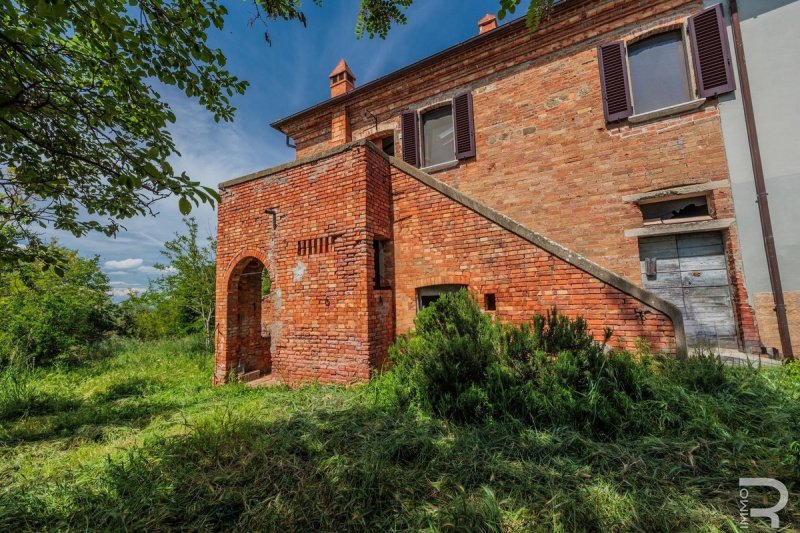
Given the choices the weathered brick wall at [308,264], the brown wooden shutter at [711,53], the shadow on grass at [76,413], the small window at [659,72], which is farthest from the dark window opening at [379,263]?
the brown wooden shutter at [711,53]

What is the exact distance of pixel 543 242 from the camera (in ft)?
16.7

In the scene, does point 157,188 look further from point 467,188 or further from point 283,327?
point 467,188

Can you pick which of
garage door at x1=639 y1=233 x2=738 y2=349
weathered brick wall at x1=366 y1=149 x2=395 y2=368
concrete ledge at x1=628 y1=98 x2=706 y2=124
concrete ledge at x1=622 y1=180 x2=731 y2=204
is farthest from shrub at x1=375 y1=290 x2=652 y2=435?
concrete ledge at x1=628 y1=98 x2=706 y2=124

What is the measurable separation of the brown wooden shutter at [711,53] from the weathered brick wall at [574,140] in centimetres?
28

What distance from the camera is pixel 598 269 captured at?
4758 mm

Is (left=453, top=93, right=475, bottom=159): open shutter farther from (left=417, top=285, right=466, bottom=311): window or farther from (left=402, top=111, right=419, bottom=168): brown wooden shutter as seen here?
(left=417, top=285, right=466, bottom=311): window

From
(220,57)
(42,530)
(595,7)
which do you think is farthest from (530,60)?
(42,530)

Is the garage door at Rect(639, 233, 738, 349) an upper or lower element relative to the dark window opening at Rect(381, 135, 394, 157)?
lower

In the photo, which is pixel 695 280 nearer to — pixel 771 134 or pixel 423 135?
pixel 771 134

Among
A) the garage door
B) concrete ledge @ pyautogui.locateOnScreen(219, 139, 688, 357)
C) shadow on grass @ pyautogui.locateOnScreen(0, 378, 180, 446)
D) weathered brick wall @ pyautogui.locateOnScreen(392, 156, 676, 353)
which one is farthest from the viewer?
the garage door

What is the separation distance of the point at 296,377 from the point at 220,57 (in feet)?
17.4

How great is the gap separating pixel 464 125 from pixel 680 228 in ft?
17.8

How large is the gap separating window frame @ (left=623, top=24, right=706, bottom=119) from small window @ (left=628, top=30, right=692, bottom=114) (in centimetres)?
4

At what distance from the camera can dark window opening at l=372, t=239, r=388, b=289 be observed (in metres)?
6.37
